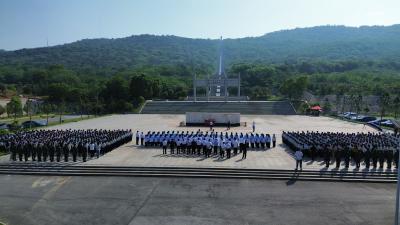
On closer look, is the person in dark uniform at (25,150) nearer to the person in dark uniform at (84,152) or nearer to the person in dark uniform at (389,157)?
the person in dark uniform at (84,152)

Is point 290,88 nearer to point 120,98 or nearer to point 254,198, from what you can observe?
point 120,98

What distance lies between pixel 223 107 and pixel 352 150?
36741mm

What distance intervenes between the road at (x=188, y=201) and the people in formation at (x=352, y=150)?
7.92 ft

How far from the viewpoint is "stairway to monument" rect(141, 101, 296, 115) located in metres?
53.7

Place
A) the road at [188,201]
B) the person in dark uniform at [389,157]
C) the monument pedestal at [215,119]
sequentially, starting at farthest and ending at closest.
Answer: the monument pedestal at [215,119]
the person in dark uniform at [389,157]
the road at [188,201]

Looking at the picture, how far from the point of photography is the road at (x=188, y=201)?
472 inches

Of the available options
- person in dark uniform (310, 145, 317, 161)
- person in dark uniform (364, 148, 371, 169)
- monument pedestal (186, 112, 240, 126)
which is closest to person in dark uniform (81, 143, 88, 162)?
person in dark uniform (310, 145, 317, 161)

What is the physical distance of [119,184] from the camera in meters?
15.9

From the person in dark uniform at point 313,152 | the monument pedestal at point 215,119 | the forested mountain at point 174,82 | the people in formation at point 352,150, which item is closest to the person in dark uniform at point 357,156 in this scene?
the people in formation at point 352,150

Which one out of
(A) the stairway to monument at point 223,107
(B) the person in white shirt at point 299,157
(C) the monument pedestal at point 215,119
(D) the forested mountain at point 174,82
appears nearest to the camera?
(B) the person in white shirt at point 299,157

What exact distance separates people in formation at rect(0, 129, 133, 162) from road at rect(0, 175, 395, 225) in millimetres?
2543

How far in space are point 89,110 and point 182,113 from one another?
1438 cm

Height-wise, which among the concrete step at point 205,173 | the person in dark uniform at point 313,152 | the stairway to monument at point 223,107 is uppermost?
the stairway to monument at point 223,107

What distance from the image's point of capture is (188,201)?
13586 millimetres
